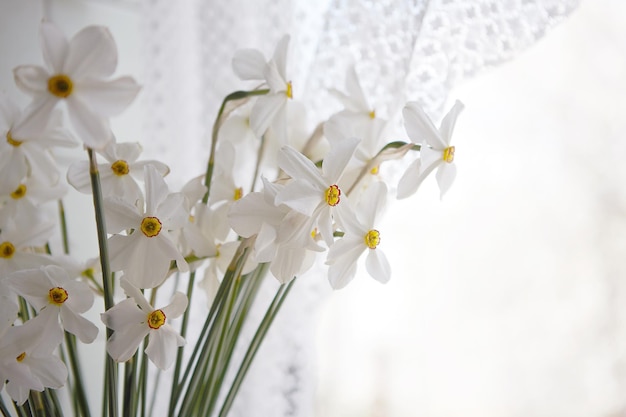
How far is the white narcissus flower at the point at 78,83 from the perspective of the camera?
1.40 ft

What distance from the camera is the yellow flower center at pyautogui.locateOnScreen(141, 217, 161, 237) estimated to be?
50cm

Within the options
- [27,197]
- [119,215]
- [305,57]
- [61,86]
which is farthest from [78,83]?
[305,57]

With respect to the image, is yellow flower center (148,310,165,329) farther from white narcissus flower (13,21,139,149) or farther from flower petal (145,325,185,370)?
white narcissus flower (13,21,139,149)

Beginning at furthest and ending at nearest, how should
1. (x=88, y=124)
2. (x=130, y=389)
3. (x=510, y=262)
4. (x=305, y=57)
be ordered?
(x=305, y=57) → (x=510, y=262) → (x=130, y=389) → (x=88, y=124)

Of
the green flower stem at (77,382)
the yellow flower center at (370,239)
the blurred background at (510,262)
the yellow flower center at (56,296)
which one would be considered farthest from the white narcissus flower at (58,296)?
the blurred background at (510,262)

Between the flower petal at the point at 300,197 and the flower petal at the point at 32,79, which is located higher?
the flower petal at the point at 32,79

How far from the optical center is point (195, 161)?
943 mm

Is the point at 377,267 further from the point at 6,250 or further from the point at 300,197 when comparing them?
the point at 6,250

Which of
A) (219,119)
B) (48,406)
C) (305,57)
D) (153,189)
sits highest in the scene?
(305,57)

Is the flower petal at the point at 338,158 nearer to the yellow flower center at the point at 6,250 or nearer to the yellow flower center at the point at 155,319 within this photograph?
the yellow flower center at the point at 155,319

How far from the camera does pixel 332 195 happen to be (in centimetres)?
49

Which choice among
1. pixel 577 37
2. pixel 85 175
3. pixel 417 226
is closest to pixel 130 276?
pixel 85 175

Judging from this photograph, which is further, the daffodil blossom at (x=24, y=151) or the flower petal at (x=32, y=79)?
the daffodil blossom at (x=24, y=151)

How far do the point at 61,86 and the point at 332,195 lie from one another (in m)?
0.19
